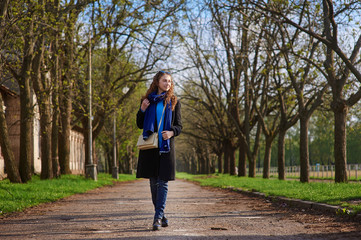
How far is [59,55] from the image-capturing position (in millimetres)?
19812

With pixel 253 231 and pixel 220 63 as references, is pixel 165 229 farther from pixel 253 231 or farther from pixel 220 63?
pixel 220 63

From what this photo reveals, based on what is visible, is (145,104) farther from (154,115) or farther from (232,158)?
(232,158)

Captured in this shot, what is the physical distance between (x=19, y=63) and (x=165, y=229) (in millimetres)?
12447

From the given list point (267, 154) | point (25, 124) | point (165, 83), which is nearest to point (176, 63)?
point (267, 154)

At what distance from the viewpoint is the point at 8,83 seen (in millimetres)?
27656

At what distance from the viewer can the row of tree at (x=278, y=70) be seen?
1299 centimetres

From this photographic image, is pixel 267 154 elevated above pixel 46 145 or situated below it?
below

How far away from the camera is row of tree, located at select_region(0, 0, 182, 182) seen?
15.1 m

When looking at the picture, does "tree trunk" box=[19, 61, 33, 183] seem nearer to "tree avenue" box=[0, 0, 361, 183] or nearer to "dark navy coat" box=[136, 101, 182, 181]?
"tree avenue" box=[0, 0, 361, 183]

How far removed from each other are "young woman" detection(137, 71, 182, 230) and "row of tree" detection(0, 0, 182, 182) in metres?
6.37

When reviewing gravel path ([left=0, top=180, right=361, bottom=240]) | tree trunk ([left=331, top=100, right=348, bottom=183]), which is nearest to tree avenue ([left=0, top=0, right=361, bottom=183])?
tree trunk ([left=331, top=100, right=348, bottom=183])

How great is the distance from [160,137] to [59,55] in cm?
1464

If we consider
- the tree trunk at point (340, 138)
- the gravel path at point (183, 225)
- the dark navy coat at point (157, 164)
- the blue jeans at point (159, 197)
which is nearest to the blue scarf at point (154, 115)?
the dark navy coat at point (157, 164)

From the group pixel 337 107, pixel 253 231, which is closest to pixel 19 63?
pixel 337 107
